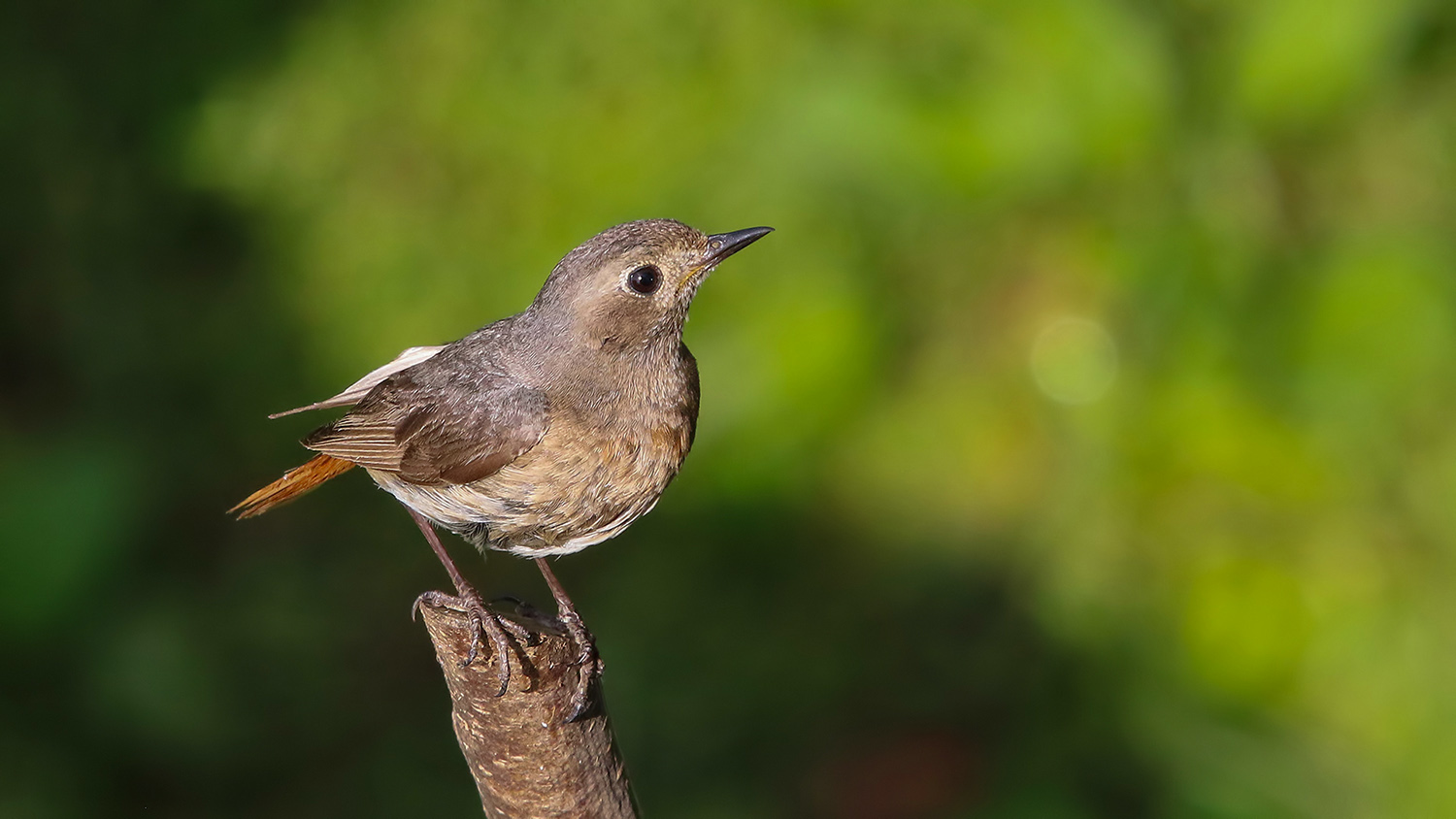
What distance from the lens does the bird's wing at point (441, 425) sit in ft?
8.87

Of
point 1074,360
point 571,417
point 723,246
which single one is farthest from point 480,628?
point 1074,360

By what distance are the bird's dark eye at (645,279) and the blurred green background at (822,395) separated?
5.36 feet

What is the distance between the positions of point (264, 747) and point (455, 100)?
7.67ft

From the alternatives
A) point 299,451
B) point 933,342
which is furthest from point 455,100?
point 933,342

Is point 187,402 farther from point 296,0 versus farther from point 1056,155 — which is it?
point 1056,155

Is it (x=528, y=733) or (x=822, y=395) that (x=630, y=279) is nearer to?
(x=528, y=733)

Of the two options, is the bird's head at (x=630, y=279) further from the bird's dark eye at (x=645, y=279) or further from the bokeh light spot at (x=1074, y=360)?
the bokeh light spot at (x=1074, y=360)

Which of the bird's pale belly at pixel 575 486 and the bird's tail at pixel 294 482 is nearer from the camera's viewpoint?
the bird's pale belly at pixel 575 486

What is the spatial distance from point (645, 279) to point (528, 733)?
0.88m

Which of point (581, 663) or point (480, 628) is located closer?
point (480, 628)

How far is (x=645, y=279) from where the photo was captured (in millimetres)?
2738

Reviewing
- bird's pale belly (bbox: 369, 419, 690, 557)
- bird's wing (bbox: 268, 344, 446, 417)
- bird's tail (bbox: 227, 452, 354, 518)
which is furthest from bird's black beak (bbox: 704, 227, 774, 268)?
bird's tail (bbox: 227, 452, 354, 518)

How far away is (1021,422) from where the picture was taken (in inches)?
185

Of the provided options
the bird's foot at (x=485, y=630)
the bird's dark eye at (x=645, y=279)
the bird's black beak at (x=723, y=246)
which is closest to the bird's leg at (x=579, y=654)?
the bird's foot at (x=485, y=630)
